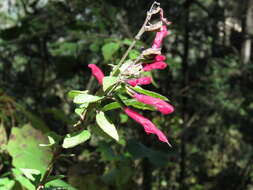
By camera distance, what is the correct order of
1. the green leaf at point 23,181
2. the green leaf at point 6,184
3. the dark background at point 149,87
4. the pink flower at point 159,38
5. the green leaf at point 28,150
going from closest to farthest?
1. the pink flower at point 159,38
2. the green leaf at point 6,184
3. the green leaf at point 23,181
4. the green leaf at point 28,150
5. the dark background at point 149,87

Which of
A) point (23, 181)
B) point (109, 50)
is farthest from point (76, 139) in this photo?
point (109, 50)

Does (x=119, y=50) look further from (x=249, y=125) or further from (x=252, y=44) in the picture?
(x=249, y=125)

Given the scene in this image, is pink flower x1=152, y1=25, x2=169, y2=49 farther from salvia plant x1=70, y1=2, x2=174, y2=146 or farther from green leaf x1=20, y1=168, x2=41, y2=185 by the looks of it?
green leaf x1=20, y1=168, x2=41, y2=185

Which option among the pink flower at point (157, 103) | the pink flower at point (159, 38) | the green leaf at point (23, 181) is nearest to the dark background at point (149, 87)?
the green leaf at point (23, 181)

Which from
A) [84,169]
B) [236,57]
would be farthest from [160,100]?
[236,57]

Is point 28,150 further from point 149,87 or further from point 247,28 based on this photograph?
point 247,28

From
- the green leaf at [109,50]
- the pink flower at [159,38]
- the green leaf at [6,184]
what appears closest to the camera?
the pink flower at [159,38]

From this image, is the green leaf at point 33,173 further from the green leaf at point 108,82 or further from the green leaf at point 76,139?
the green leaf at point 108,82
